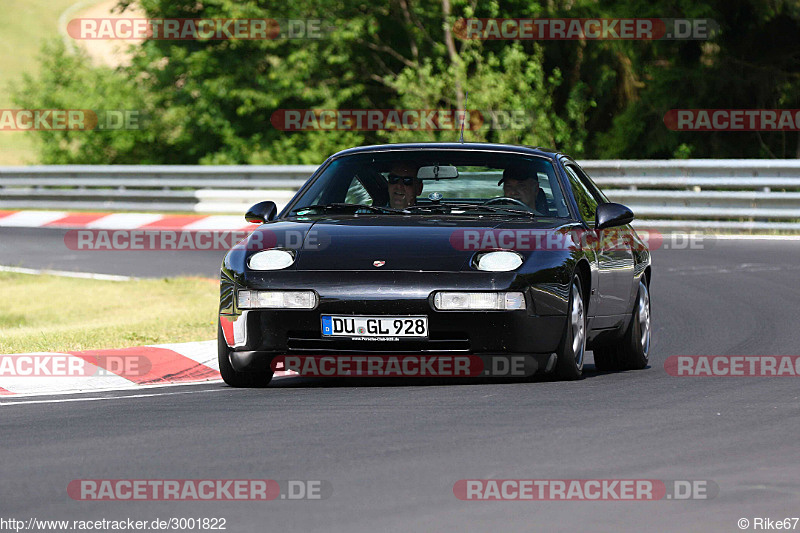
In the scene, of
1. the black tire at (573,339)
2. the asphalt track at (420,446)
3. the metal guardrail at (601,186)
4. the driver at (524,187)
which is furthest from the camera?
the metal guardrail at (601,186)

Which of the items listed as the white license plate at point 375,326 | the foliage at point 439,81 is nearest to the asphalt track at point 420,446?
the white license plate at point 375,326

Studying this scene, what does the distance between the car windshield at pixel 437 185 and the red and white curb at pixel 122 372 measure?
122 centimetres

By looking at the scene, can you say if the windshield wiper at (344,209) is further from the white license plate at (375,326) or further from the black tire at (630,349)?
the black tire at (630,349)

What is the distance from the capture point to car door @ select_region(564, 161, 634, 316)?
9.10 m

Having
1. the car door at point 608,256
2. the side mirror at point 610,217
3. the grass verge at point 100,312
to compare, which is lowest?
the grass verge at point 100,312

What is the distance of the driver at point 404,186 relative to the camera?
9164 millimetres

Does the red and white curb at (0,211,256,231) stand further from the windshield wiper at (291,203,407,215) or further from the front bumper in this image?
the front bumper

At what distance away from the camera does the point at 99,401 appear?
817cm

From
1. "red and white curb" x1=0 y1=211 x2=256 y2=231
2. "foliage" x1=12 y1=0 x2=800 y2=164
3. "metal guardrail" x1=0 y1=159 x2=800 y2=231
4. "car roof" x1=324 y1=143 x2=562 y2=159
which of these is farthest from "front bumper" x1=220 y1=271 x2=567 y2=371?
"foliage" x1=12 y1=0 x2=800 y2=164

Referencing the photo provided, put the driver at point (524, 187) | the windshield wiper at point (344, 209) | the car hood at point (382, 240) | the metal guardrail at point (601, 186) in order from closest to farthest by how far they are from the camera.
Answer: the car hood at point (382, 240), the windshield wiper at point (344, 209), the driver at point (524, 187), the metal guardrail at point (601, 186)

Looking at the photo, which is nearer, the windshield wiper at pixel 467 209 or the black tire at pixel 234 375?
the black tire at pixel 234 375

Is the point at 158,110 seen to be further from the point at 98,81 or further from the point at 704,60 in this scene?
the point at 704,60

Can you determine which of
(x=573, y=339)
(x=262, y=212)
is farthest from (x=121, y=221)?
(x=573, y=339)

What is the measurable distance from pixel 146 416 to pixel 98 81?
117 ft
